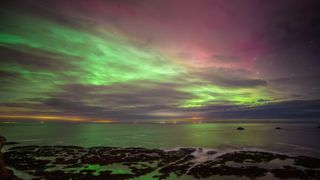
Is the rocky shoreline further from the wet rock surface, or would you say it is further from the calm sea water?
the calm sea water

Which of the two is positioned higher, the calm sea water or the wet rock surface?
the wet rock surface

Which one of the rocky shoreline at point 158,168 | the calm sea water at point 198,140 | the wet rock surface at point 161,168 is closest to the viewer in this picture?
the rocky shoreline at point 158,168

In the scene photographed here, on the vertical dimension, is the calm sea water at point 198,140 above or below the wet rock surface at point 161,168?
below

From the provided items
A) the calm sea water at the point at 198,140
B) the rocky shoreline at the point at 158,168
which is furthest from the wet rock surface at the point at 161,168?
the calm sea water at the point at 198,140

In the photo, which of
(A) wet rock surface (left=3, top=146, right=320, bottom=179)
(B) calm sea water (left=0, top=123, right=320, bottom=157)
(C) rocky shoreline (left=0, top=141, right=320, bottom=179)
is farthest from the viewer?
(B) calm sea water (left=0, top=123, right=320, bottom=157)

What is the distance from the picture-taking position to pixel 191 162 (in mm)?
33125

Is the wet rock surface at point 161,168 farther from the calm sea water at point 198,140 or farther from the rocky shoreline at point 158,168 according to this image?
the calm sea water at point 198,140

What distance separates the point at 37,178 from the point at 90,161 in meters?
10.1

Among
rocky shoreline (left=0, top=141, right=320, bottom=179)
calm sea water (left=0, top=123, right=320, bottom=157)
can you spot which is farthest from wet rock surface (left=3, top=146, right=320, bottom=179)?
calm sea water (left=0, top=123, right=320, bottom=157)

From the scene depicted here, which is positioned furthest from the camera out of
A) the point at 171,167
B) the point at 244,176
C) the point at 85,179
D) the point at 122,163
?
the point at 122,163

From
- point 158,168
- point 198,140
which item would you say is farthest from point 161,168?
point 198,140

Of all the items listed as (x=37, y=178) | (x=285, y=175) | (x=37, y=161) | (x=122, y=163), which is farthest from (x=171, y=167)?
(x=37, y=161)

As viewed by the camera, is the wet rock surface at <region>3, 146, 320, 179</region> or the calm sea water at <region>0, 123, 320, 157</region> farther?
the calm sea water at <region>0, 123, 320, 157</region>

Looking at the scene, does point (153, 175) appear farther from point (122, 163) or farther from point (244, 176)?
point (244, 176)
